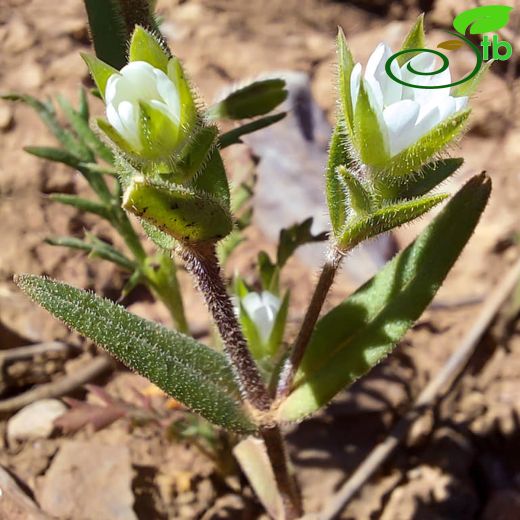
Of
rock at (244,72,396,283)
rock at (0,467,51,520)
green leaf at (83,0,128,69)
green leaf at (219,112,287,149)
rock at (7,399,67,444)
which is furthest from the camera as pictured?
rock at (244,72,396,283)

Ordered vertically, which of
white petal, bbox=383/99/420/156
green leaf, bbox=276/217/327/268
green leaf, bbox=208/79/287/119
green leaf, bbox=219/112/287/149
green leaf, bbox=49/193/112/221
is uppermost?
white petal, bbox=383/99/420/156

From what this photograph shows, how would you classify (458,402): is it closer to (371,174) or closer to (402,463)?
(402,463)

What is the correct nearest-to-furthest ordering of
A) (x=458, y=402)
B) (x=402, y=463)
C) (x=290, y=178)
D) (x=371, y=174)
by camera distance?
(x=371, y=174) < (x=402, y=463) < (x=458, y=402) < (x=290, y=178)

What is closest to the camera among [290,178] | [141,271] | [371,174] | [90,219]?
[371,174]

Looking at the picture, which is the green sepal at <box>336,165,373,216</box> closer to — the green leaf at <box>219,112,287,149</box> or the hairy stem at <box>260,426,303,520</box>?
the green leaf at <box>219,112,287,149</box>

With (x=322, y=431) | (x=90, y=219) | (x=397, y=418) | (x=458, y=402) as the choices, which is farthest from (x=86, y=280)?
(x=458, y=402)

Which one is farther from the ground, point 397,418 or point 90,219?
point 90,219

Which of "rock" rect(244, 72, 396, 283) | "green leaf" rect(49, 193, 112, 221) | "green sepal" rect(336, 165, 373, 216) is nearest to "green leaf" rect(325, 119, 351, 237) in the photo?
"green sepal" rect(336, 165, 373, 216)
